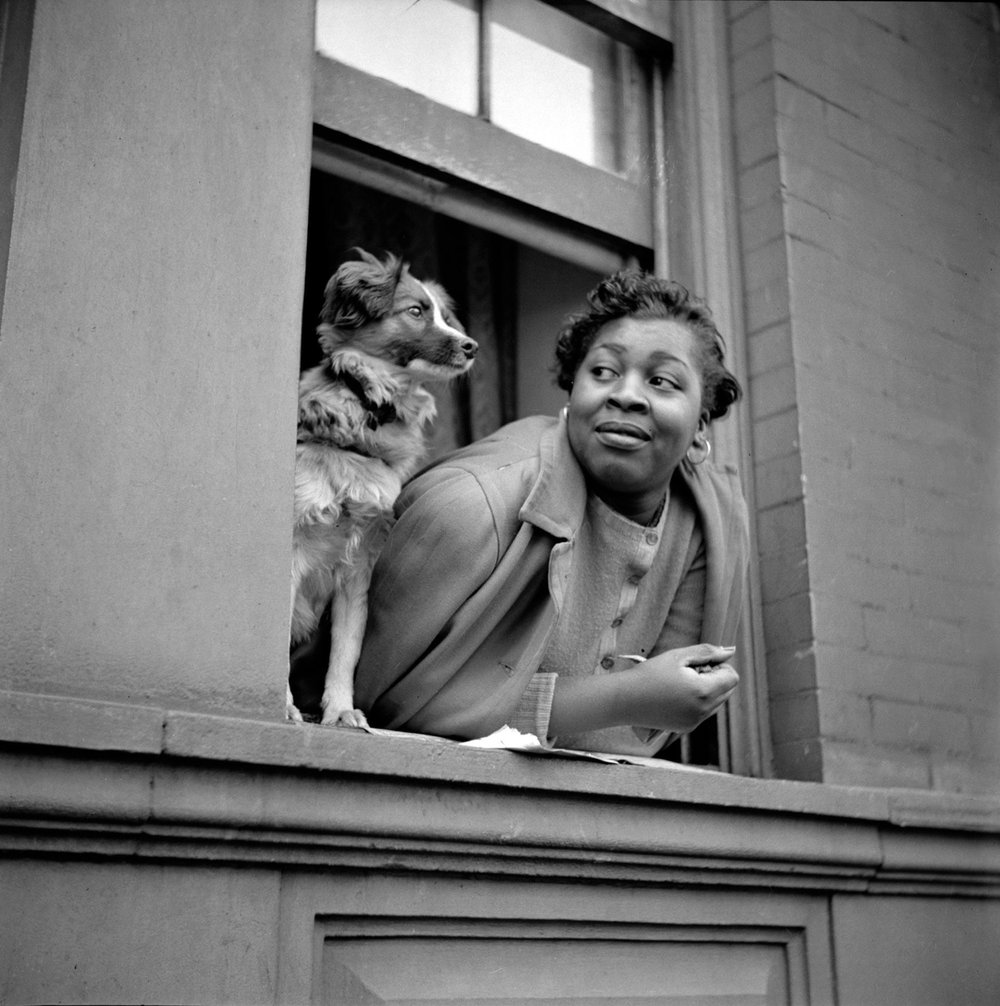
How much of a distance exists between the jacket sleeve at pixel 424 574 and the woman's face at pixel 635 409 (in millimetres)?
313

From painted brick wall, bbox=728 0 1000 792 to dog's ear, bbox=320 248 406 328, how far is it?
1209 mm

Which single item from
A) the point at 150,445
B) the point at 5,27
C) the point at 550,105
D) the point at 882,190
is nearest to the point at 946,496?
the point at 882,190

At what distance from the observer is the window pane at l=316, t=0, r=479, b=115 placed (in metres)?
3.63

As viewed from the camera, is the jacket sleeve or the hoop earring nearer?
the jacket sleeve

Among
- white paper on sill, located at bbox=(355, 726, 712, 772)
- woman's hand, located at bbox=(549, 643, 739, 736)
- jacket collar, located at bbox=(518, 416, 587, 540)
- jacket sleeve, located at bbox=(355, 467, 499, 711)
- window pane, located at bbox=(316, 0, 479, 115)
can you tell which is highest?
window pane, located at bbox=(316, 0, 479, 115)

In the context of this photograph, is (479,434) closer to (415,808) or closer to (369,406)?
(369,406)

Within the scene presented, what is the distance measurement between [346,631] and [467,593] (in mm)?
293

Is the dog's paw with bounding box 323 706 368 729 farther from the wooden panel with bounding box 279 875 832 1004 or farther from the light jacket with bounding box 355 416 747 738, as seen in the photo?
the wooden panel with bounding box 279 875 832 1004

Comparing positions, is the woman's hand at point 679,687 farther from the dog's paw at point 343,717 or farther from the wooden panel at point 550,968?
the dog's paw at point 343,717

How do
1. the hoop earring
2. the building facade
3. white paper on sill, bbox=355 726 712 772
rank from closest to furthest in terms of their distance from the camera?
1. the building facade
2. white paper on sill, bbox=355 726 712 772
3. the hoop earring

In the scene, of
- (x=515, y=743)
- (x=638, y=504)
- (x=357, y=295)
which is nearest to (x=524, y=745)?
(x=515, y=743)

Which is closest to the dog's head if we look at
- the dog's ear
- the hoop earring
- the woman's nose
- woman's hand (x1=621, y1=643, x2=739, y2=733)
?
the dog's ear

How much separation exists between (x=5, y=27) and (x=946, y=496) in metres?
2.78

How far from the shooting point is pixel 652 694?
9.87 feet
